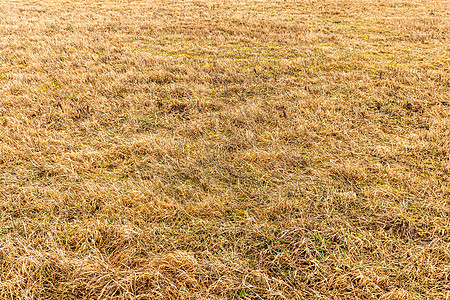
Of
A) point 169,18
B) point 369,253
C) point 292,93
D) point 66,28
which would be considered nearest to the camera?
point 369,253

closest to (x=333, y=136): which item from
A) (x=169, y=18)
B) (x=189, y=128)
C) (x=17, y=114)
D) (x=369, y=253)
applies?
(x=369, y=253)

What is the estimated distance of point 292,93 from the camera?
5.78m

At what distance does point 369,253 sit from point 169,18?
14.8 meters

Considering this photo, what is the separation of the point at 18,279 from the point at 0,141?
2.93 meters

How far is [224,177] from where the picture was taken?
3.52m

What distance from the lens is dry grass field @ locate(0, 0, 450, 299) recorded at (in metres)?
2.34

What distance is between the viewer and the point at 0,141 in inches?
162

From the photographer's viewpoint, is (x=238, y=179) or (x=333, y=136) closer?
(x=238, y=179)

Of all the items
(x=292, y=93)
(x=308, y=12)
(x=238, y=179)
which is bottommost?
(x=238, y=179)

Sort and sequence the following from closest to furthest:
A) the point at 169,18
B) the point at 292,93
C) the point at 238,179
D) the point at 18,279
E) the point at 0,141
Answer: the point at 18,279, the point at 238,179, the point at 0,141, the point at 292,93, the point at 169,18

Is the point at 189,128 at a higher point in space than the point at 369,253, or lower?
higher

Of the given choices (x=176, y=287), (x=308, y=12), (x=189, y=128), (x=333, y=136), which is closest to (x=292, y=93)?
(x=333, y=136)

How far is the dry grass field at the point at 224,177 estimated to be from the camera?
7.68ft

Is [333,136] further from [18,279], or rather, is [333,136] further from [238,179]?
[18,279]
